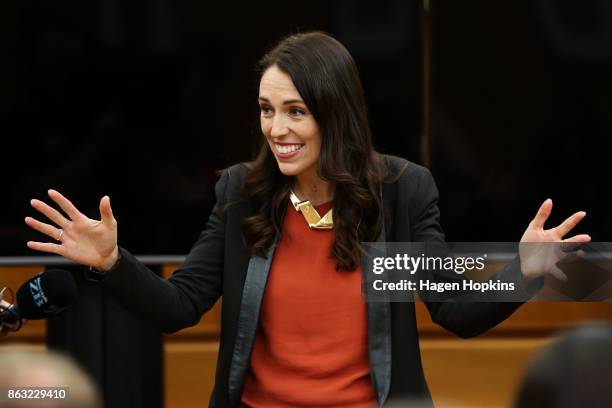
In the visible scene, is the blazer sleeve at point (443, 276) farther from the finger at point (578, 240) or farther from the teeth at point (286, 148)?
the teeth at point (286, 148)

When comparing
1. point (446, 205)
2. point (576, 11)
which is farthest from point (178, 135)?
point (576, 11)

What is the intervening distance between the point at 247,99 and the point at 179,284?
2.66 ft

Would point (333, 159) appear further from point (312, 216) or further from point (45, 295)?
point (45, 295)

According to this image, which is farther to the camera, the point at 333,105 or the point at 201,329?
the point at 201,329

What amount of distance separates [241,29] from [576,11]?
85cm

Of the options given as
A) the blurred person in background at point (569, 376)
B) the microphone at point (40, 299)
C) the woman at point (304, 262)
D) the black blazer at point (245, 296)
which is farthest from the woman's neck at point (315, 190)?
the blurred person in background at point (569, 376)

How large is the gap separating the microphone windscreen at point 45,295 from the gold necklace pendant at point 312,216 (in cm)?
48

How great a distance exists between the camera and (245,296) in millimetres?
1916

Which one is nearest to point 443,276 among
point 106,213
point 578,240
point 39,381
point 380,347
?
point 380,347

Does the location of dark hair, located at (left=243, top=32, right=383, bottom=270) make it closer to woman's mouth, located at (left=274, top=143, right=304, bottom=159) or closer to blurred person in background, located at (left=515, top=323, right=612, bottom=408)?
woman's mouth, located at (left=274, top=143, right=304, bottom=159)

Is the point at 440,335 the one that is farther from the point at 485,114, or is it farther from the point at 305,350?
the point at 305,350

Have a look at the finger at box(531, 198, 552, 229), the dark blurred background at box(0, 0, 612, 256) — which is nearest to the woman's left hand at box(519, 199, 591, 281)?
the finger at box(531, 198, 552, 229)

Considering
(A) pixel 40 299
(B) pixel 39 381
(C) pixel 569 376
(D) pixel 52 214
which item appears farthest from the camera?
(D) pixel 52 214

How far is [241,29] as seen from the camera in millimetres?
2645
